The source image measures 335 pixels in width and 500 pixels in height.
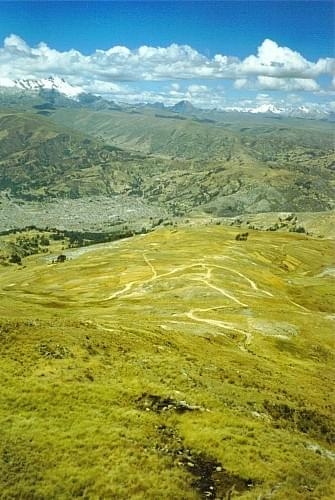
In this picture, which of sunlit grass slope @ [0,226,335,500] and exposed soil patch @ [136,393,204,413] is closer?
sunlit grass slope @ [0,226,335,500]

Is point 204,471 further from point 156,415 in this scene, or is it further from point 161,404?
point 161,404

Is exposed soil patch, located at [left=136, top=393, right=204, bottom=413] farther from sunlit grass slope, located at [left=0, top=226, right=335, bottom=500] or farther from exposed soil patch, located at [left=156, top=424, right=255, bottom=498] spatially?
exposed soil patch, located at [left=156, top=424, right=255, bottom=498]

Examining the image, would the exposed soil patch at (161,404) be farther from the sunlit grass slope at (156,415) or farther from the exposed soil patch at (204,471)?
the exposed soil patch at (204,471)

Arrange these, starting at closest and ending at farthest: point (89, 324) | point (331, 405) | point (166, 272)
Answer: point (331, 405)
point (89, 324)
point (166, 272)

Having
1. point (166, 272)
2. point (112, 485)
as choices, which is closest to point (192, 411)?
point (112, 485)

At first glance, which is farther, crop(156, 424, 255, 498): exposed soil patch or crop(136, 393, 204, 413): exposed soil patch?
crop(136, 393, 204, 413): exposed soil patch

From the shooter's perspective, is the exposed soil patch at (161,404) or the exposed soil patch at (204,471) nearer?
the exposed soil patch at (204,471)

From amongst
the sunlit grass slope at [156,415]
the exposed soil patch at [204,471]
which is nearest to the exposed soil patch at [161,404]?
the sunlit grass slope at [156,415]

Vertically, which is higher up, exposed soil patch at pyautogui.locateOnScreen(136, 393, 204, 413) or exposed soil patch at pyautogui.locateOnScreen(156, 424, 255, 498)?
exposed soil patch at pyautogui.locateOnScreen(136, 393, 204, 413)

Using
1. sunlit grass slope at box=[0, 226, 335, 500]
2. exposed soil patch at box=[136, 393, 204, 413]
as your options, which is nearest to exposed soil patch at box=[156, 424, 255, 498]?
sunlit grass slope at box=[0, 226, 335, 500]

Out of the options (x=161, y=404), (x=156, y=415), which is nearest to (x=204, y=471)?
(x=156, y=415)

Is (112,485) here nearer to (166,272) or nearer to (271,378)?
(271,378)
